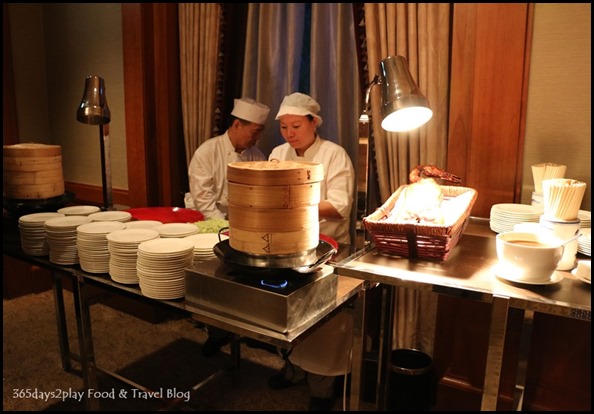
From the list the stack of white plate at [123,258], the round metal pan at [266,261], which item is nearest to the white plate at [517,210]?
the round metal pan at [266,261]

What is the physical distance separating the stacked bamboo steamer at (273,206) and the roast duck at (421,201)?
330mm

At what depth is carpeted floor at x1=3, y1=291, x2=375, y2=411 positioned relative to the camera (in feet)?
8.45

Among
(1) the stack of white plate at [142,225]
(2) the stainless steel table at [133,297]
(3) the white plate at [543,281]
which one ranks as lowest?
(2) the stainless steel table at [133,297]

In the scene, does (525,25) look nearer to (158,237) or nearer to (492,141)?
(492,141)

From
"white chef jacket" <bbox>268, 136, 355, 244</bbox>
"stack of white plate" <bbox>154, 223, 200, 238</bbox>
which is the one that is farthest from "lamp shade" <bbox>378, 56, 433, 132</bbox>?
"white chef jacket" <bbox>268, 136, 355, 244</bbox>

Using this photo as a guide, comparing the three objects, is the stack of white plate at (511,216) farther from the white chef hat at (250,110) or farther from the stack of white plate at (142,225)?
the white chef hat at (250,110)

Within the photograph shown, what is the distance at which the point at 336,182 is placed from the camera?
2789 mm

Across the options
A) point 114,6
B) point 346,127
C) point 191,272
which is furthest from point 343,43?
point 191,272

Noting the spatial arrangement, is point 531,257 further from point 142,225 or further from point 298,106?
point 298,106

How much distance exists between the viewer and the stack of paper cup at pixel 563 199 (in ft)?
4.77

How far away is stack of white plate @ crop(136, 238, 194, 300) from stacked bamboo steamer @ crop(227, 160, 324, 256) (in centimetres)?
32

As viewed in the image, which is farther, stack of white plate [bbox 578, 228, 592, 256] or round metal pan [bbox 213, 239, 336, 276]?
stack of white plate [bbox 578, 228, 592, 256]

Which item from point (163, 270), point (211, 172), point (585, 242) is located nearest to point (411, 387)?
point (585, 242)

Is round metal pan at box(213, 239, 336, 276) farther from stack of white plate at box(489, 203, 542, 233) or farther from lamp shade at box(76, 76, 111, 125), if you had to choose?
lamp shade at box(76, 76, 111, 125)
